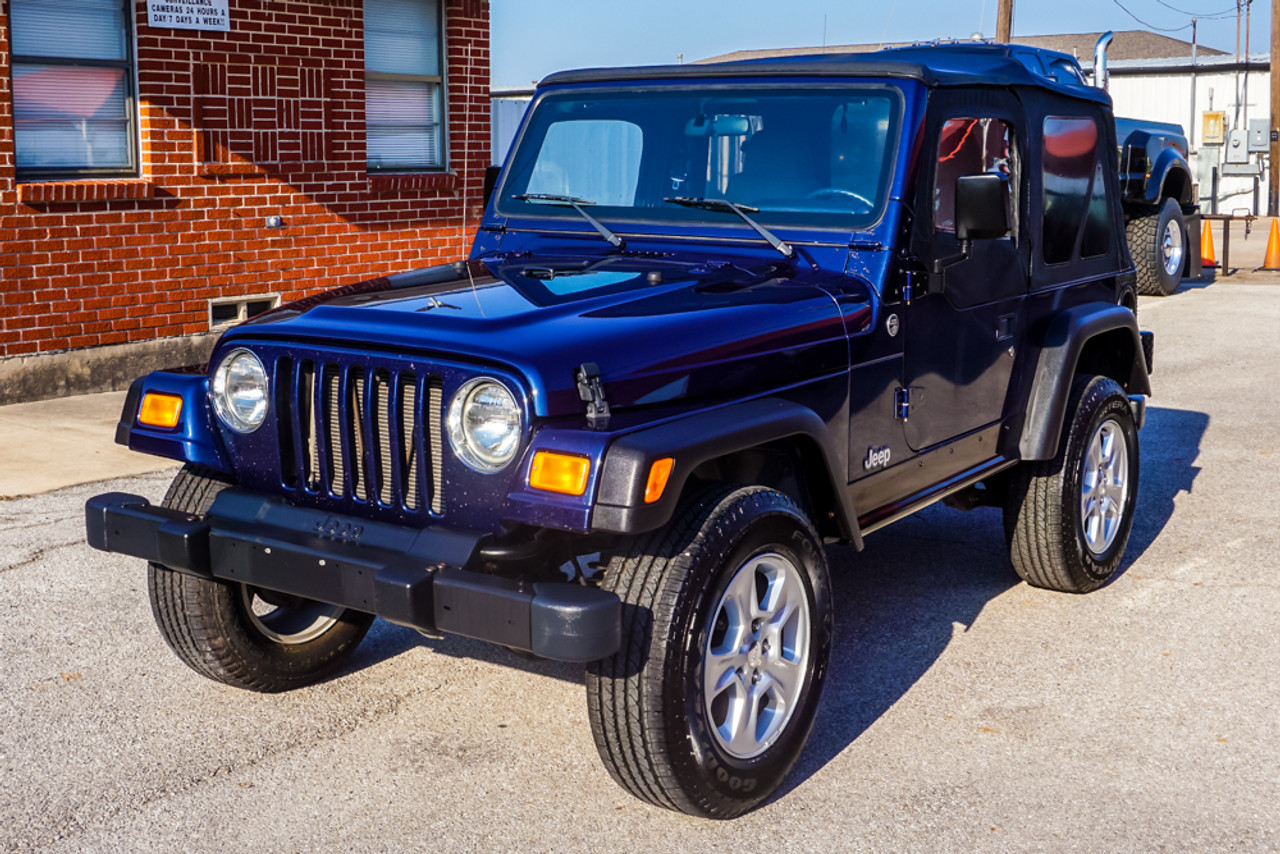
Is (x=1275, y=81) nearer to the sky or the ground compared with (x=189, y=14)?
nearer to the sky

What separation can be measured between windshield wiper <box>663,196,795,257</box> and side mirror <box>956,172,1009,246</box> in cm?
55

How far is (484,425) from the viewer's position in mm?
3484

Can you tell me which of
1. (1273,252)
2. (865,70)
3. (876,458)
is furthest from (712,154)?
(1273,252)

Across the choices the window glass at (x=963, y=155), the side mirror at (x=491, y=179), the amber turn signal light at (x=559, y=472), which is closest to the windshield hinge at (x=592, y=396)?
the amber turn signal light at (x=559, y=472)

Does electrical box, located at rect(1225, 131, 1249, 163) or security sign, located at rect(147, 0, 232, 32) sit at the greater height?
security sign, located at rect(147, 0, 232, 32)

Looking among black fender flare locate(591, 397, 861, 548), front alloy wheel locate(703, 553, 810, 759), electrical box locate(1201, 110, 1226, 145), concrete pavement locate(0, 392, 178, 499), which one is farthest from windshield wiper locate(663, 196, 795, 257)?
electrical box locate(1201, 110, 1226, 145)

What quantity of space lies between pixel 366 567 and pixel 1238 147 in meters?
25.2

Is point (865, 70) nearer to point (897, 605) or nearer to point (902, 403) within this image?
point (902, 403)

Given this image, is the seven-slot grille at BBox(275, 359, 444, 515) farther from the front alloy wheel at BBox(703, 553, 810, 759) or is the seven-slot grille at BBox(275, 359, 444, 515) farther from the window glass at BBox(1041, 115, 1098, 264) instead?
the window glass at BBox(1041, 115, 1098, 264)

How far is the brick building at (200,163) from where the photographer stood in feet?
30.2

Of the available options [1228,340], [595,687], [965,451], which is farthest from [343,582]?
[1228,340]

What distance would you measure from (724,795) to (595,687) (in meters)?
0.47

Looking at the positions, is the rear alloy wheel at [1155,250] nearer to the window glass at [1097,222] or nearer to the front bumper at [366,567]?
the window glass at [1097,222]

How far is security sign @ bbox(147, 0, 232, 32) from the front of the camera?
963cm
